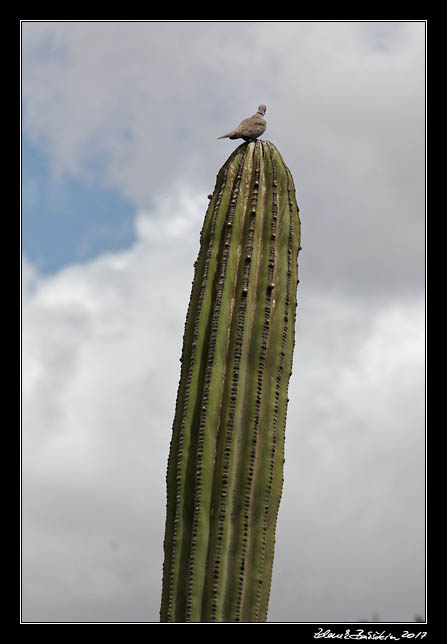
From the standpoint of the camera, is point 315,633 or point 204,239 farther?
point 204,239

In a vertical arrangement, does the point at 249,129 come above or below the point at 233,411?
above

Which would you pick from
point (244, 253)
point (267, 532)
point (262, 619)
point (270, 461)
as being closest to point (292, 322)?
point (244, 253)

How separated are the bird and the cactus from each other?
90 centimetres

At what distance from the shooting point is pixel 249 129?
50.8 feet

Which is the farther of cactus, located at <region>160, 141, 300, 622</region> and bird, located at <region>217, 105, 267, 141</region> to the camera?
bird, located at <region>217, 105, 267, 141</region>

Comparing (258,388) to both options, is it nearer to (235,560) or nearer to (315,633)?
(235,560)

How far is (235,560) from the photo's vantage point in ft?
43.1

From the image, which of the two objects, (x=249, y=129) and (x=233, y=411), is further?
(x=249, y=129)

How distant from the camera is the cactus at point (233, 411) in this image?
517 inches

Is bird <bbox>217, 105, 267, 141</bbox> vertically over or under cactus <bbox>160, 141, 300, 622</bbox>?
over

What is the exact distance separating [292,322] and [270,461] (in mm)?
2076

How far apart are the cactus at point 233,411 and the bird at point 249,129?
0.90 m

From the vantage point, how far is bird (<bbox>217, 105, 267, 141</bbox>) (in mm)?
15500

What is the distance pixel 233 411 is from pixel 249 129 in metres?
4.58
